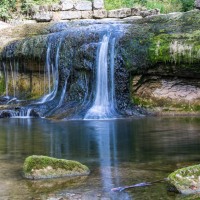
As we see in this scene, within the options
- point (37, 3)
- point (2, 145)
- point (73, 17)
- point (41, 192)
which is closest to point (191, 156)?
point (41, 192)

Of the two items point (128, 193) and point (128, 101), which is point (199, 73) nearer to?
point (128, 101)

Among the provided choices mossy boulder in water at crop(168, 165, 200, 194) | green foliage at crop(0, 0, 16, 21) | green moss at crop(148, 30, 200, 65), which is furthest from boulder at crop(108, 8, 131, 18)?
mossy boulder in water at crop(168, 165, 200, 194)

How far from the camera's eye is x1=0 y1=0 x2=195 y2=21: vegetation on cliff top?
26812mm

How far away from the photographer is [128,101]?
18219 millimetres

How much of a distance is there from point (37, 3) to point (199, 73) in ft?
40.6

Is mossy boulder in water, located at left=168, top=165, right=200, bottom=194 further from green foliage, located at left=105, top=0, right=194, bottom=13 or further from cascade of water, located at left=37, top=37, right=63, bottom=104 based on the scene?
green foliage, located at left=105, top=0, right=194, bottom=13

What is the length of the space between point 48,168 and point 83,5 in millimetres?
19086

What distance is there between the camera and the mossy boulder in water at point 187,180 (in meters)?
6.73

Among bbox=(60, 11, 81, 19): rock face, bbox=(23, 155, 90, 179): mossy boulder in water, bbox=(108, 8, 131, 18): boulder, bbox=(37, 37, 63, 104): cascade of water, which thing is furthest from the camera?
bbox=(60, 11, 81, 19): rock face

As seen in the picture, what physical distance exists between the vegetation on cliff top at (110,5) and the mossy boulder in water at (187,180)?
68.5 ft

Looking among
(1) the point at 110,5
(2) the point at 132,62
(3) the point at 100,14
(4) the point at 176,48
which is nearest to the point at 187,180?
(4) the point at 176,48

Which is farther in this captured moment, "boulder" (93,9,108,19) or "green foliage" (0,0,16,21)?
"green foliage" (0,0,16,21)

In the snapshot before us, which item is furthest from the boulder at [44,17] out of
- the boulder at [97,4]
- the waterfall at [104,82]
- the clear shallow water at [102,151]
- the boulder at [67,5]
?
the clear shallow water at [102,151]

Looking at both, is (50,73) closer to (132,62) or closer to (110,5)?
(132,62)
